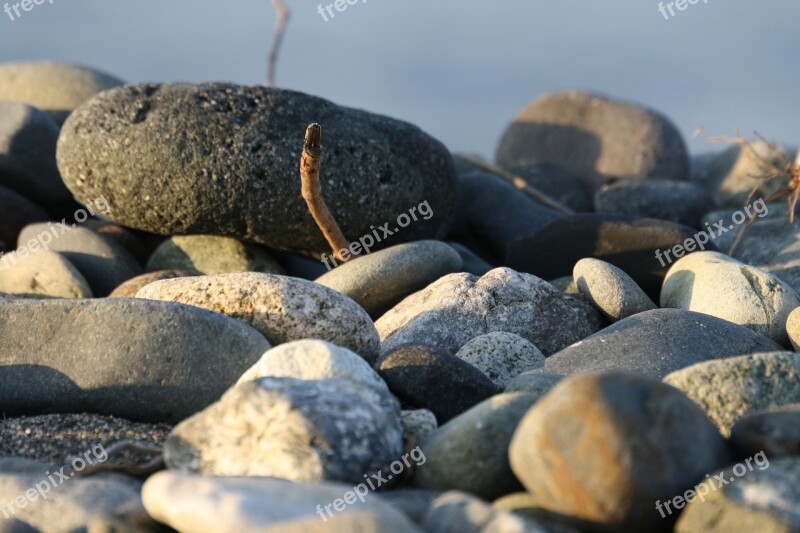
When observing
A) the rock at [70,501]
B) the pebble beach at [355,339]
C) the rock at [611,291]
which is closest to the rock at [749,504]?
the pebble beach at [355,339]

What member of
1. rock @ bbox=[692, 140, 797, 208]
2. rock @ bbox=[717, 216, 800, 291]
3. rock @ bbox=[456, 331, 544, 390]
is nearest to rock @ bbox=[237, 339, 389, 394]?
rock @ bbox=[456, 331, 544, 390]

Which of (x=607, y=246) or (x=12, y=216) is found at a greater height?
(x=607, y=246)

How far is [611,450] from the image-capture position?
346 centimetres

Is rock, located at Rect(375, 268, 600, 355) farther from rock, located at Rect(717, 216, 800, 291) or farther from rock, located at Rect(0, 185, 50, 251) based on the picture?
rock, located at Rect(0, 185, 50, 251)

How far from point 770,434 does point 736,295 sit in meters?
3.15

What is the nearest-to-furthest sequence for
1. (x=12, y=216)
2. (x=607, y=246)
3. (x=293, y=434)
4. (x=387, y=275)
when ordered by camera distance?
(x=293, y=434) < (x=387, y=275) < (x=607, y=246) < (x=12, y=216)

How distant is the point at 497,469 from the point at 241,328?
6.12 ft

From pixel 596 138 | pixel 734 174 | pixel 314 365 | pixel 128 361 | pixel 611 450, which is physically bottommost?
pixel 734 174

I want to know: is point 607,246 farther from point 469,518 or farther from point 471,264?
point 469,518

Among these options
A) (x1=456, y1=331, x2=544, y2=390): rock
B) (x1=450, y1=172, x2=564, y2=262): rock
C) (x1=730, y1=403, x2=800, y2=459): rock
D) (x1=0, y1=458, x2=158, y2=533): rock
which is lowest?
(x1=450, y1=172, x2=564, y2=262): rock

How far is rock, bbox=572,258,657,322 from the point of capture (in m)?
6.89

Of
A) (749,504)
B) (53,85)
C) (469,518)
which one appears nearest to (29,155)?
(53,85)

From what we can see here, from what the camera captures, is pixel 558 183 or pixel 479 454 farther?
pixel 558 183

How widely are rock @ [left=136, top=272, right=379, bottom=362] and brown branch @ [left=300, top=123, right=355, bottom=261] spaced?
104 cm
